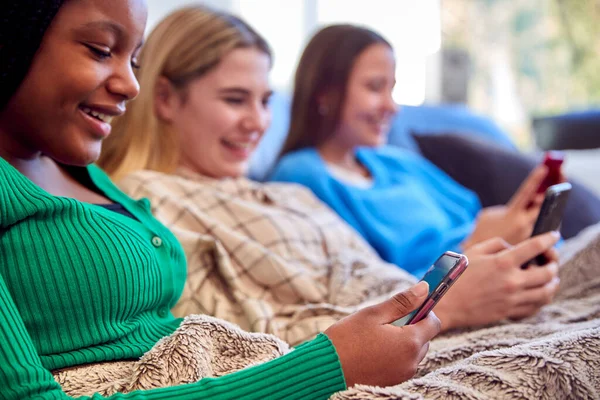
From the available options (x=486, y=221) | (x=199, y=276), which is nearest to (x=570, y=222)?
(x=486, y=221)

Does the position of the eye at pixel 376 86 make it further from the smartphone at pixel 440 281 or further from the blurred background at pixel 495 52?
the blurred background at pixel 495 52

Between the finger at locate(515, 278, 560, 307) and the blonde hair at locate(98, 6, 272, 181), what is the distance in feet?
2.22

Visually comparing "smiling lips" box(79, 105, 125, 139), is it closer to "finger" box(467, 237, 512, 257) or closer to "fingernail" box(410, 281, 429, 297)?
"fingernail" box(410, 281, 429, 297)

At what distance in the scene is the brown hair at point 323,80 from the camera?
5.68 feet

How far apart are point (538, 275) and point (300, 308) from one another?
38 cm

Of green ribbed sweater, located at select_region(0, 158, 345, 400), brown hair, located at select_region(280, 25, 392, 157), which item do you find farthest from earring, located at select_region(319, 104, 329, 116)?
green ribbed sweater, located at select_region(0, 158, 345, 400)

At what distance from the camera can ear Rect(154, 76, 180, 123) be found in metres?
1.29

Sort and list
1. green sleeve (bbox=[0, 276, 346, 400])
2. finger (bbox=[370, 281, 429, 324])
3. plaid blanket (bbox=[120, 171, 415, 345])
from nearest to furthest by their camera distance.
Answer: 1. green sleeve (bbox=[0, 276, 346, 400])
2. finger (bbox=[370, 281, 429, 324])
3. plaid blanket (bbox=[120, 171, 415, 345])

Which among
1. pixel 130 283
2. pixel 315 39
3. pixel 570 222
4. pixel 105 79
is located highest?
pixel 315 39

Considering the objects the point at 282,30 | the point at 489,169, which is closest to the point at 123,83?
the point at 489,169

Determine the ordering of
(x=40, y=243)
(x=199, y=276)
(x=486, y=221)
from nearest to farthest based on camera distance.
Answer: (x=40, y=243) < (x=199, y=276) < (x=486, y=221)

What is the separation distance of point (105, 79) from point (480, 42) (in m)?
3.72

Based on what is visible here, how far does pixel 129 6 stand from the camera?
741 mm

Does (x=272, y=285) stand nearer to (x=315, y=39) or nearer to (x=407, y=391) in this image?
(x=407, y=391)
